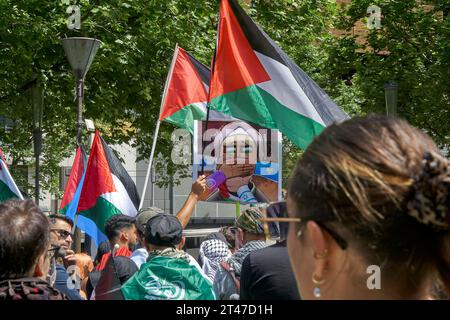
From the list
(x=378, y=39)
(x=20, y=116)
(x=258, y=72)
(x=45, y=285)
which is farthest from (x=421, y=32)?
(x=45, y=285)

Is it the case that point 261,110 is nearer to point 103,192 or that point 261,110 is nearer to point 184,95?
point 184,95

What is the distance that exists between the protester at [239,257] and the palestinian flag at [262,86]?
54.8 inches

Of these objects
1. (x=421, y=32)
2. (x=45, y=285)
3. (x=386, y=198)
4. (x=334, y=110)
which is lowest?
(x=45, y=285)

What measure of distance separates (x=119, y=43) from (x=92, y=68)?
2.27ft

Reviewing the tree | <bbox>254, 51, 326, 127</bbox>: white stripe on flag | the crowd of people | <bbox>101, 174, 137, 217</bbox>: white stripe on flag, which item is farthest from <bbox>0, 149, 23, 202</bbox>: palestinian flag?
the tree

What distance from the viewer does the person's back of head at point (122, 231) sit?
6586 millimetres

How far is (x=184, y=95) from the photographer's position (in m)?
8.76

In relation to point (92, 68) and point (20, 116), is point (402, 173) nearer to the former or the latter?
point (92, 68)

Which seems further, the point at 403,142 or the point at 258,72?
the point at 258,72

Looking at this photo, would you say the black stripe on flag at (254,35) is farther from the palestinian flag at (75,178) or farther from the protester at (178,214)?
the palestinian flag at (75,178)

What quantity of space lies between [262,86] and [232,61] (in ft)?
1.35

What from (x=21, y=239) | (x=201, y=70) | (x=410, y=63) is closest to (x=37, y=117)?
(x=201, y=70)

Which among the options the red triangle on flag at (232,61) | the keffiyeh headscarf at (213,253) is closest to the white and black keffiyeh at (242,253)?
the keffiyeh headscarf at (213,253)

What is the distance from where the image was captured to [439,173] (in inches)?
70.4
